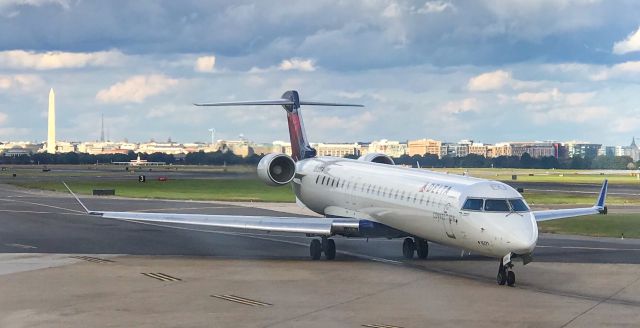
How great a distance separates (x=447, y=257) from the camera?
3219 cm

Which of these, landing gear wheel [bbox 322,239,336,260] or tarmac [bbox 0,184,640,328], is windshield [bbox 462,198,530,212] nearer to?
tarmac [bbox 0,184,640,328]

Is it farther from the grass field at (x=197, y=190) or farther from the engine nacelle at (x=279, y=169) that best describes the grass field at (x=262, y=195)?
the engine nacelle at (x=279, y=169)

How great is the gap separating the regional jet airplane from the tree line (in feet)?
20.0

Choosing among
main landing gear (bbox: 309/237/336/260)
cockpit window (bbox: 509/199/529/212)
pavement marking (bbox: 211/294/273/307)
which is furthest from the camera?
main landing gear (bbox: 309/237/336/260)

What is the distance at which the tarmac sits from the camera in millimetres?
20031

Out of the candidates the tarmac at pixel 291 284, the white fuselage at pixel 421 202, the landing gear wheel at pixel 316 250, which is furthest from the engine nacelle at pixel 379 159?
the landing gear wheel at pixel 316 250

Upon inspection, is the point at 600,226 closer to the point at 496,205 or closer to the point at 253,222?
the point at 496,205

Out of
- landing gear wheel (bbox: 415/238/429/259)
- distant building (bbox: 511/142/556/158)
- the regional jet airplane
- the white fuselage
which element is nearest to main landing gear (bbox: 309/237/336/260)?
the regional jet airplane

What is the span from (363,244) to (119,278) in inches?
550

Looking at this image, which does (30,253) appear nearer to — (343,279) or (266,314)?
→ (343,279)

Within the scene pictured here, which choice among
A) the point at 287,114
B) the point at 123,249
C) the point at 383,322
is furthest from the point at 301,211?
the point at 383,322

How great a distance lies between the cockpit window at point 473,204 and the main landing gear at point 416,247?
19.5 ft

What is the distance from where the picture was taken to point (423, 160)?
5988 cm

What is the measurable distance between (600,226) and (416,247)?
18.2 metres
